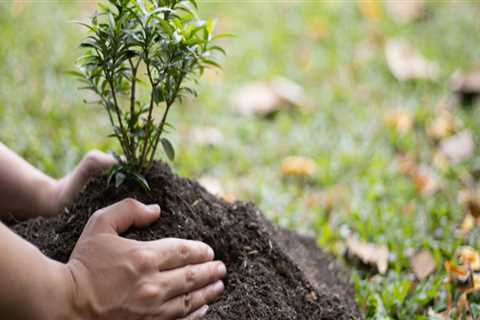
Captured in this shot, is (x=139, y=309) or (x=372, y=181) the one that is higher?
(x=139, y=309)

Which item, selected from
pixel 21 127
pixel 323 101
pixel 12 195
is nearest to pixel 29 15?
pixel 21 127

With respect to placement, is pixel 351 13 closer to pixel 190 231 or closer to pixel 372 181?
pixel 372 181

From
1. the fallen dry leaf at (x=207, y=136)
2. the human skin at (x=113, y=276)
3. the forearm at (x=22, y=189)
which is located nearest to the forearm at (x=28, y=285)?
the human skin at (x=113, y=276)

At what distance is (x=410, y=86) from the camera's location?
3.89 meters

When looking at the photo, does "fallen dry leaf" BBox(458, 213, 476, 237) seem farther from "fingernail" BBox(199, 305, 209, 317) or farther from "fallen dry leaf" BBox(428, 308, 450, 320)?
"fingernail" BBox(199, 305, 209, 317)

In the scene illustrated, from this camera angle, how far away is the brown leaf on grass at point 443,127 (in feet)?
10.9

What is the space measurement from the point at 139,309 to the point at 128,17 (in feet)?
2.74

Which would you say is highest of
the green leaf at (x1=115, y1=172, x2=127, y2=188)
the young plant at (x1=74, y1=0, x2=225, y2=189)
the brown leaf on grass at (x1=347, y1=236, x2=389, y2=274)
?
the young plant at (x1=74, y1=0, x2=225, y2=189)

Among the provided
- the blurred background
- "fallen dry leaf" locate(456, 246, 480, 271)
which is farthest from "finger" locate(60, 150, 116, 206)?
"fallen dry leaf" locate(456, 246, 480, 271)

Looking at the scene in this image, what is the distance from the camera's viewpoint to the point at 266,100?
3.70 metres

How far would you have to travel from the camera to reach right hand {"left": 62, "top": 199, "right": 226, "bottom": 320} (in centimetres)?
148

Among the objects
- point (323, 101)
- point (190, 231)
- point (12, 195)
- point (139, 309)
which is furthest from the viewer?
point (323, 101)

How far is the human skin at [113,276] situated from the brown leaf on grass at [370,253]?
0.84 meters

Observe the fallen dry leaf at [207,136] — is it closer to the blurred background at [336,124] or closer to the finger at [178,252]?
the blurred background at [336,124]
